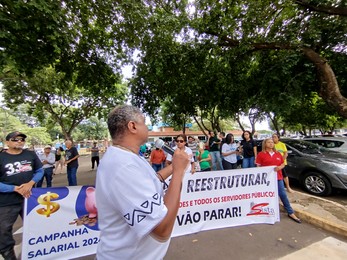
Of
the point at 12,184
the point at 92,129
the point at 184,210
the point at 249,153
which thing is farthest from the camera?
the point at 92,129

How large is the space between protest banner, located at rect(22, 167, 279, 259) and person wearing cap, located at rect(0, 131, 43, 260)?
144 millimetres

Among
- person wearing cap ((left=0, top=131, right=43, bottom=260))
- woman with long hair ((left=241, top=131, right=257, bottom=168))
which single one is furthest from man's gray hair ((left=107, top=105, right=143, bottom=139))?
woman with long hair ((left=241, top=131, right=257, bottom=168))

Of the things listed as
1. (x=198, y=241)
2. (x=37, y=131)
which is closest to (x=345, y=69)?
(x=198, y=241)

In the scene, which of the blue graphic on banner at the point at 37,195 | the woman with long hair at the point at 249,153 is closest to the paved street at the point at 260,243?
the blue graphic on banner at the point at 37,195

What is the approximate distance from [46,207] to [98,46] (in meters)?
5.62

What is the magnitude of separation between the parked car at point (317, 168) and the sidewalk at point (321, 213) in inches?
33.5

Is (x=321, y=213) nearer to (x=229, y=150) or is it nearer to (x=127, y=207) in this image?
(x=229, y=150)

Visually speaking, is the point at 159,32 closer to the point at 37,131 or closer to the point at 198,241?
the point at 198,241

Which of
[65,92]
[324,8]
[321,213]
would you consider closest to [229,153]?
[321,213]

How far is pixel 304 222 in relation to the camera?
4.28m

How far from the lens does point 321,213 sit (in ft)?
14.8

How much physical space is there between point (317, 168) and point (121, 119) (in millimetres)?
6548

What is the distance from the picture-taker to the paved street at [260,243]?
316 centimetres

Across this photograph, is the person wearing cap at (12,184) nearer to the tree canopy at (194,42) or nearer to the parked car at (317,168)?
the tree canopy at (194,42)
